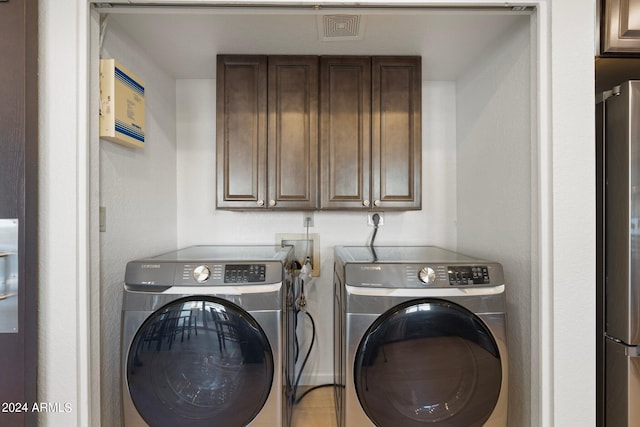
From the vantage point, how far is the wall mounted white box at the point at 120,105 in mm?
1202

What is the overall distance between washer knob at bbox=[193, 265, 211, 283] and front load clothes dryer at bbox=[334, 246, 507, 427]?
0.50 meters

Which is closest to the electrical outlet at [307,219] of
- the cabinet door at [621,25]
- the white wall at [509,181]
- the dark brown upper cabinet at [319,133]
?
the dark brown upper cabinet at [319,133]

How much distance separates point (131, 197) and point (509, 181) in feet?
5.43

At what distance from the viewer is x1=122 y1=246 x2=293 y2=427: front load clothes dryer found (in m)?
1.11

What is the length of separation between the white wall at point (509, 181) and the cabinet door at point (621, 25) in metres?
0.24

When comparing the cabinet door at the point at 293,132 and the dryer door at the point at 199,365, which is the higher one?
the cabinet door at the point at 293,132

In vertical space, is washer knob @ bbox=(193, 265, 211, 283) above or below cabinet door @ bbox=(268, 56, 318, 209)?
below

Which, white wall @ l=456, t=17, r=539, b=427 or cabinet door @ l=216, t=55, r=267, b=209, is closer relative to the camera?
white wall @ l=456, t=17, r=539, b=427

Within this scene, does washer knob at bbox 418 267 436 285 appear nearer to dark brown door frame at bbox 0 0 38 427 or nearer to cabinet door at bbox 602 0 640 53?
cabinet door at bbox 602 0 640 53

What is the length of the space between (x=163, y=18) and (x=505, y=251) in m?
1.73

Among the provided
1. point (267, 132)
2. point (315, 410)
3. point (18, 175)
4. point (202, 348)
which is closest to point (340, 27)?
point (267, 132)

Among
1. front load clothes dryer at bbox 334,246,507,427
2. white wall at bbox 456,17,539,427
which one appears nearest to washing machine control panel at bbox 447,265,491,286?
front load clothes dryer at bbox 334,246,507,427

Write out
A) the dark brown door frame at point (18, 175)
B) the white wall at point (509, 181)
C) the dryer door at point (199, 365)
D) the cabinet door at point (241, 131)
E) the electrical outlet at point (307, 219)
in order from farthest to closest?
the electrical outlet at point (307, 219)
the cabinet door at point (241, 131)
the white wall at point (509, 181)
the dryer door at point (199, 365)
the dark brown door frame at point (18, 175)

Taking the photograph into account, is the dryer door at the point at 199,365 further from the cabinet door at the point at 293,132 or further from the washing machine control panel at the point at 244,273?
the cabinet door at the point at 293,132
